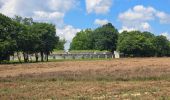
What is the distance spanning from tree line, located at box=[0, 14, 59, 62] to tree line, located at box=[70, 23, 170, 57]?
45.7 metres

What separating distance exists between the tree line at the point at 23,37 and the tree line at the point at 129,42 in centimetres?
4574

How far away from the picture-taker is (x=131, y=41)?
527 feet

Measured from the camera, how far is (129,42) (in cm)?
16100

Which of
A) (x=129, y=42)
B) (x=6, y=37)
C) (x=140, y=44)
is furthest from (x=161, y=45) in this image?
(x=6, y=37)

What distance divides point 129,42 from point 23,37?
65700 mm

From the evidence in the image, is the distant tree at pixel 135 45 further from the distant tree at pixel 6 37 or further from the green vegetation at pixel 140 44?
the distant tree at pixel 6 37

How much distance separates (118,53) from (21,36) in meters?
76.9

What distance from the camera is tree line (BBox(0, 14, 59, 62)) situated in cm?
9556

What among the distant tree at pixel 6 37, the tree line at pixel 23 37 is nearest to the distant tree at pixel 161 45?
the tree line at pixel 23 37

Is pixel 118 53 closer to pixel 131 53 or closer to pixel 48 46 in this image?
pixel 131 53

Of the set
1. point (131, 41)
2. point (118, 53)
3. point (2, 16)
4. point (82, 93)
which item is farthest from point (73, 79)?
point (118, 53)

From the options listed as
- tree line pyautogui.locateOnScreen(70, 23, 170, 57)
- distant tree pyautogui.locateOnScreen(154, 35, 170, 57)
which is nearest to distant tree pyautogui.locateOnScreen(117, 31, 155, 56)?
tree line pyautogui.locateOnScreen(70, 23, 170, 57)

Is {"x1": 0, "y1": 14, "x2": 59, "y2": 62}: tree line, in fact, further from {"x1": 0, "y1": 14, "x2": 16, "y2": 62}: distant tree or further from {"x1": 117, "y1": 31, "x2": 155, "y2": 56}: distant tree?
{"x1": 117, "y1": 31, "x2": 155, "y2": 56}: distant tree

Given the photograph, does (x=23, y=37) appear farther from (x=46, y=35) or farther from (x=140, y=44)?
(x=140, y=44)
